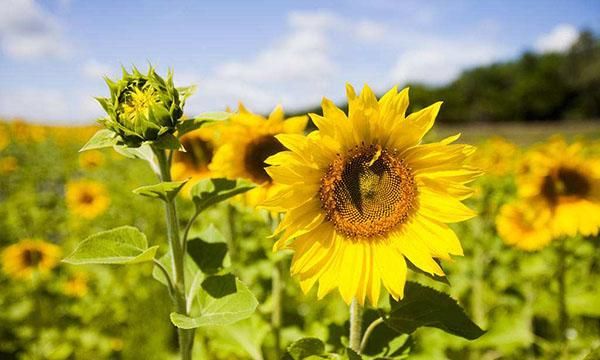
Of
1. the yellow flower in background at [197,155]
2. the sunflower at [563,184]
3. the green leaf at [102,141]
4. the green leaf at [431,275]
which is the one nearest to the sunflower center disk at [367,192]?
the green leaf at [431,275]

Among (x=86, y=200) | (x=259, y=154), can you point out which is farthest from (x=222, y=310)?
(x=86, y=200)

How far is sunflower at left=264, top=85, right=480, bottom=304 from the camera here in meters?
1.41

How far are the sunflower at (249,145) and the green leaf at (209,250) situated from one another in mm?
599

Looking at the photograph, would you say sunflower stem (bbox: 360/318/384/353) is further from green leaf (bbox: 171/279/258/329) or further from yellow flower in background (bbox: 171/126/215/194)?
yellow flower in background (bbox: 171/126/215/194)

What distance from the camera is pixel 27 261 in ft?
14.0

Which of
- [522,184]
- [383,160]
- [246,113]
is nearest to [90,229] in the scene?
[246,113]

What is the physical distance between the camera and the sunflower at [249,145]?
2309 mm

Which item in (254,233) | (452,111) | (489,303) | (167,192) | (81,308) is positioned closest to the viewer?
(167,192)

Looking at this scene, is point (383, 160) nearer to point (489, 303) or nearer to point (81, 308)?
point (489, 303)

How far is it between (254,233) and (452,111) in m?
49.8

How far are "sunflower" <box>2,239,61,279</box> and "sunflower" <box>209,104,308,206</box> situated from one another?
2600 millimetres

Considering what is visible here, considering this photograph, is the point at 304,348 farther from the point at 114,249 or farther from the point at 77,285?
the point at 77,285

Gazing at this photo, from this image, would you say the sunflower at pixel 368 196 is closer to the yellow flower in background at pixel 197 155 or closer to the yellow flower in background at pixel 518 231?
the yellow flower in background at pixel 197 155

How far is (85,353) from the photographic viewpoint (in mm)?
3791
